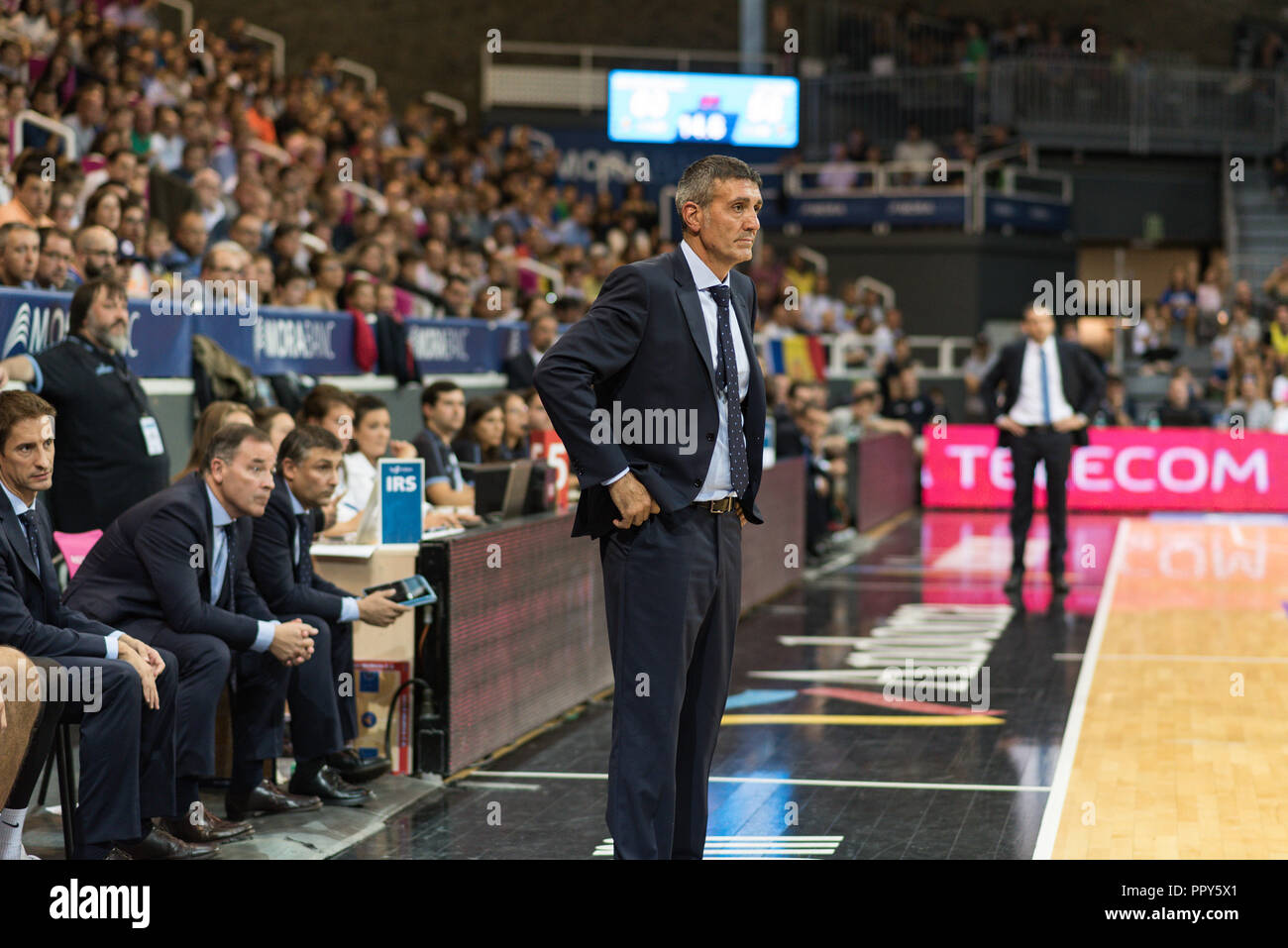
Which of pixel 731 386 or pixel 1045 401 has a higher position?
pixel 731 386

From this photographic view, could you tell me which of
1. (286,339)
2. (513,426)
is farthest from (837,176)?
(513,426)

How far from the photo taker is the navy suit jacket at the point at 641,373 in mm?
4441

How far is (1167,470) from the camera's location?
18938 millimetres

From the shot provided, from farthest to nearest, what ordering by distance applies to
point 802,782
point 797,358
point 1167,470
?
point 797,358
point 1167,470
point 802,782

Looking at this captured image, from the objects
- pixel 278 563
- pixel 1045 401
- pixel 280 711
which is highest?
pixel 1045 401

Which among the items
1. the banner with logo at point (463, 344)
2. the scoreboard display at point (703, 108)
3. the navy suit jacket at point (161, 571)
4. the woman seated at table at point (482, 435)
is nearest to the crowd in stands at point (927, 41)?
the scoreboard display at point (703, 108)

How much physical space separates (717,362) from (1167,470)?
50.6ft

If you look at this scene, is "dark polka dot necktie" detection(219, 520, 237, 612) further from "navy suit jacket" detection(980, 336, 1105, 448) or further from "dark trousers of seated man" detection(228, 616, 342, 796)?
"navy suit jacket" detection(980, 336, 1105, 448)

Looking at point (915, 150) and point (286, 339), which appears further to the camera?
point (915, 150)

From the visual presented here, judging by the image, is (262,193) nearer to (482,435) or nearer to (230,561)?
(482,435)

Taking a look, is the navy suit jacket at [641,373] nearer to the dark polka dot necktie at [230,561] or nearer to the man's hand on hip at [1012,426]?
the dark polka dot necktie at [230,561]

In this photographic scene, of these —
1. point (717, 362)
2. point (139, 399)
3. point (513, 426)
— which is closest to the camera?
point (717, 362)

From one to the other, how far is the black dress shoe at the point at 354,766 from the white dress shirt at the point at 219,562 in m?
0.85
